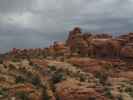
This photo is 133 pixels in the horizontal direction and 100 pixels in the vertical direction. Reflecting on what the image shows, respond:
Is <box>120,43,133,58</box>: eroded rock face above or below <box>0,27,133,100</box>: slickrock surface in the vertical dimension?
above

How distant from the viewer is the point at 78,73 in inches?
3088

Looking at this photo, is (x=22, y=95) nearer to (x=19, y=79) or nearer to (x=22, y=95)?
(x=22, y=95)

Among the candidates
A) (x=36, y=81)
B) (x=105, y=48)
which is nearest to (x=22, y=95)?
(x=36, y=81)

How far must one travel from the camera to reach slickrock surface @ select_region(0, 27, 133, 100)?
61.1 m

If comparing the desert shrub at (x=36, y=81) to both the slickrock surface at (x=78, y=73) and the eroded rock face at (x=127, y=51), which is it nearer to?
the slickrock surface at (x=78, y=73)

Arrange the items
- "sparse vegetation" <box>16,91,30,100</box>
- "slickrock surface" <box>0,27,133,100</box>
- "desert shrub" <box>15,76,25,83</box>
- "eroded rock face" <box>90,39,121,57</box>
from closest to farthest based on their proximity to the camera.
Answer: "sparse vegetation" <box>16,91,30,100</box> < "slickrock surface" <box>0,27,133,100</box> < "desert shrub" <box>15,76,25,83</box> < "eroded rock face" <box>90,39,121,57</box>

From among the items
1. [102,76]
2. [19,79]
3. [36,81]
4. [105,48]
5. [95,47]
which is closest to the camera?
[36,81]

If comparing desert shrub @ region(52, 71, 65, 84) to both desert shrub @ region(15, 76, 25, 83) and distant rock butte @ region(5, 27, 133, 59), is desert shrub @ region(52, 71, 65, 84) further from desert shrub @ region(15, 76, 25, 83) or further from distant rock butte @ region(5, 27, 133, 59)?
distant rock butte @ region(5, 27, 133, 59)

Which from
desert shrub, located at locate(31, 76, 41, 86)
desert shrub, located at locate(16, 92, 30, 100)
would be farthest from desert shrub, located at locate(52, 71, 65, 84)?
desert shrub, located at locate(16, 92, 30, 100)

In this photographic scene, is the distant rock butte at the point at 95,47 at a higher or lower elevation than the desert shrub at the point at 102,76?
higher

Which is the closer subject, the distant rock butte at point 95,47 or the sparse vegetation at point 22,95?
the sparse vegetation at point 22,95

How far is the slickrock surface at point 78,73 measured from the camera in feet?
200

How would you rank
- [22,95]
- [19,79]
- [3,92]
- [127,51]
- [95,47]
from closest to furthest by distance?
[22,95], [3,92], [19,79], [127,51], [95,47]

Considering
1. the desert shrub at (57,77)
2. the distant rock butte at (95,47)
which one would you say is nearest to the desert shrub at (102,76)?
the desert shrub at (57,77)
